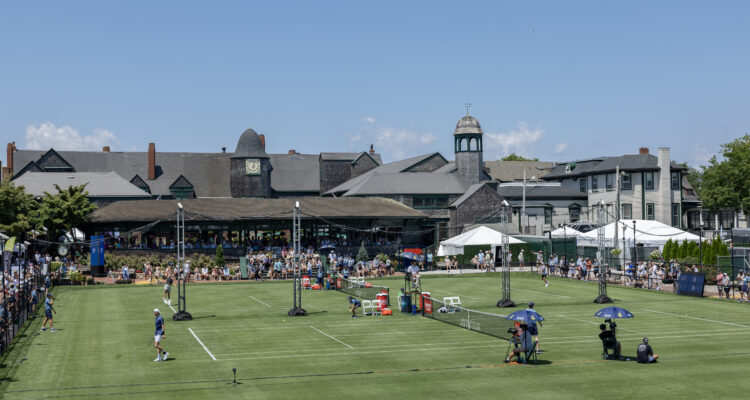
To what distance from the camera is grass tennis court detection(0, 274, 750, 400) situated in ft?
75.7

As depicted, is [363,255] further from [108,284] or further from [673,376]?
[673,376]

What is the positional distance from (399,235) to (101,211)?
3181 centimetres

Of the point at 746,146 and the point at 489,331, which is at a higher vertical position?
the point at 746,146

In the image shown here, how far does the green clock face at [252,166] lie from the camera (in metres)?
108

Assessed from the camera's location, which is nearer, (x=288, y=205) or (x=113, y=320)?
(x=113, y=320)

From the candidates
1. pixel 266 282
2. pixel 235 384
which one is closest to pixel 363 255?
pixel 266 282

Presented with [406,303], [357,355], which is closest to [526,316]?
[357,355]

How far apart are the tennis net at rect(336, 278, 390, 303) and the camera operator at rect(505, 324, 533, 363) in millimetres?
17156

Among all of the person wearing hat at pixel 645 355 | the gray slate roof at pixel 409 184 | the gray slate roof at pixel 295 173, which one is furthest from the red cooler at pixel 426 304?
the gray slate roof at pixel 295 173

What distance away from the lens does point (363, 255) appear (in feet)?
231

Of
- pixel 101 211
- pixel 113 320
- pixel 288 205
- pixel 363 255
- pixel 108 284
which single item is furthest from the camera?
pixel 288 205

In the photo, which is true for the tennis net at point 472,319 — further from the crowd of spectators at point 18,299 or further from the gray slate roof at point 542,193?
the gray slate roof at point 542,193

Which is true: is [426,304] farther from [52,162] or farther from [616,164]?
[52,162]

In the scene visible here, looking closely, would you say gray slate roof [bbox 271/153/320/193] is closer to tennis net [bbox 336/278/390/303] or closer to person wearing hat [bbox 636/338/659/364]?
tennis net [bbox 336/278/390/303]
